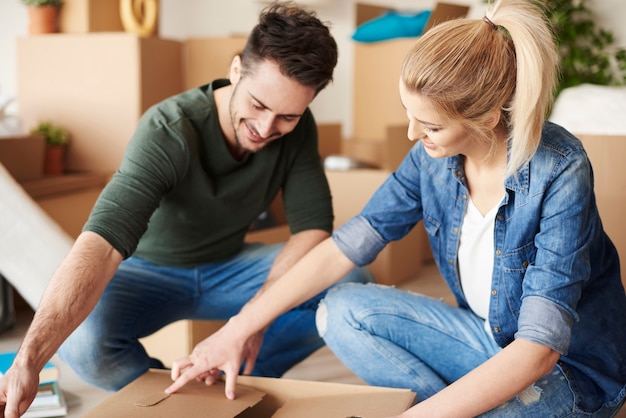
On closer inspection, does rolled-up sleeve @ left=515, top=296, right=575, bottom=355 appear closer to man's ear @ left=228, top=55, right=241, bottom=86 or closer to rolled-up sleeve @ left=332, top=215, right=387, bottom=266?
rolled-up sleeve @ left=332, top=215, right=387, bottom=266

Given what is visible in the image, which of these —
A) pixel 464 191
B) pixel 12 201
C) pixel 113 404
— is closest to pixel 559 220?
pixel 464 191

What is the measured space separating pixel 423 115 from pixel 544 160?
0.61 ft

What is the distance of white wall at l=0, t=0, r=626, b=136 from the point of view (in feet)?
11.9

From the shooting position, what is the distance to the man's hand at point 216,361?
3.91 feet

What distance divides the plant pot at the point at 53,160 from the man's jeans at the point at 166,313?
4.01 ft

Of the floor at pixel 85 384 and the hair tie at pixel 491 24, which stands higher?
the hair tie at pixel 491 24

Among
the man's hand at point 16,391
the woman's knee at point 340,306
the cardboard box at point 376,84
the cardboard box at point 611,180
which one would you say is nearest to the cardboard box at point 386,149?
the cardboard box at point 376,84

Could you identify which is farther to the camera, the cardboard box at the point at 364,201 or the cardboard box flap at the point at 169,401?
the cardboard box at the point at 364,201

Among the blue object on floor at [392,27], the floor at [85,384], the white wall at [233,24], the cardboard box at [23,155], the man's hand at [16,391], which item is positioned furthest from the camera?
the white wall at [233,24]

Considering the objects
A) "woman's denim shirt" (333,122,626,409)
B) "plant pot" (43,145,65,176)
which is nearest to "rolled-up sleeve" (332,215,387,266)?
"woman's denim shirt" (333,122,626,409)

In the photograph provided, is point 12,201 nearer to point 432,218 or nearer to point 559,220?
point 432,218

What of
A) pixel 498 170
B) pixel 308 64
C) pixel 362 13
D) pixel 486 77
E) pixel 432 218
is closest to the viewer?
pixel 486 77

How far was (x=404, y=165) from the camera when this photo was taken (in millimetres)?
1372

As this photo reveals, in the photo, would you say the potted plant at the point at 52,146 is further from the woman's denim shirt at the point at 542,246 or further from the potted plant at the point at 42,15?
the woman's denim shirt at the point at 542,246
